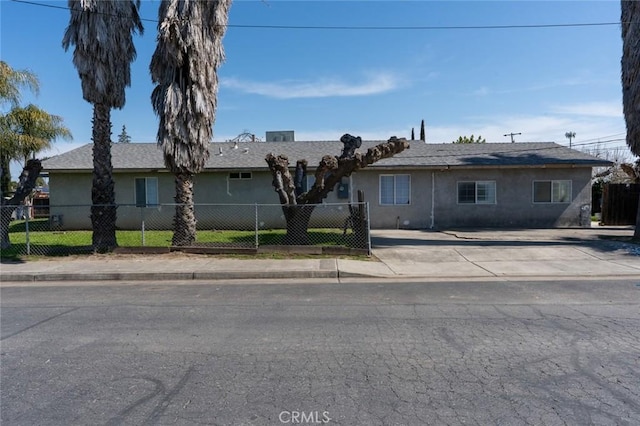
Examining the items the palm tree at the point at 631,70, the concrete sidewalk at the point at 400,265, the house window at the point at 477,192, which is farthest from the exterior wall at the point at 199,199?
the palm tree at the point at 631,70

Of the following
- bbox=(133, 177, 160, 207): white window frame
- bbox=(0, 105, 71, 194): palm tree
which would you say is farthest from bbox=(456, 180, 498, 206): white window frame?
bbox=(0, 105, 71, 194): palm tree

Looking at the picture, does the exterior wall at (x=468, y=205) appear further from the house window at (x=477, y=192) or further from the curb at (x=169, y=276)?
the curb at (x=169, y=276)

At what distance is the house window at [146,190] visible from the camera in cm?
1991

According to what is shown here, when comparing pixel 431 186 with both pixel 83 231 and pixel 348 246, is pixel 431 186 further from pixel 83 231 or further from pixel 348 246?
pixel 83 231

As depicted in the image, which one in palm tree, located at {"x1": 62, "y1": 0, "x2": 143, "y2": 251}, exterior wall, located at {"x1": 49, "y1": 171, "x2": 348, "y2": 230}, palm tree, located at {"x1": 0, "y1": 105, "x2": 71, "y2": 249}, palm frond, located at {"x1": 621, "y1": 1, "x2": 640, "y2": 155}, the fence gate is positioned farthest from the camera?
palm tree, located at {"x1": 0, "y1": 105, "x2": 71, "y2": 249}

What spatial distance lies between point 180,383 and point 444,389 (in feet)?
7.74

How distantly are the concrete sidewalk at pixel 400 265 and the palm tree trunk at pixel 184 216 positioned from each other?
66cm

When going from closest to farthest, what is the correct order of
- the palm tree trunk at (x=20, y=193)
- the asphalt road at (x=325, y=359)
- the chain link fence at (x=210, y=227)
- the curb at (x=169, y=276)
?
the asphalt road at (x=325, y=359), the curb at (x=169, y=276), the chain link fence at (x=210, y=227), the palm tree trunk at (x=20, y=193)

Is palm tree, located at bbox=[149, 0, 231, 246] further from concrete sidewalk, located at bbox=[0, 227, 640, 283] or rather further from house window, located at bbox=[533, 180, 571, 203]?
house window, located at bbox=[533, 180, 571, 203]

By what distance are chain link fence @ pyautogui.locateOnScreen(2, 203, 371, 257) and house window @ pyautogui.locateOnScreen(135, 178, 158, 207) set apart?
1.42 ft

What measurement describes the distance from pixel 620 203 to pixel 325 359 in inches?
874

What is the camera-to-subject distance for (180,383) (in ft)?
13.1

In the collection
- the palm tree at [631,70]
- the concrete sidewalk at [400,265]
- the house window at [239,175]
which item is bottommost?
the concrete sidewalk at [400,265]

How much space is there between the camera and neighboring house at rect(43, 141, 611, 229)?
63.4 ft
